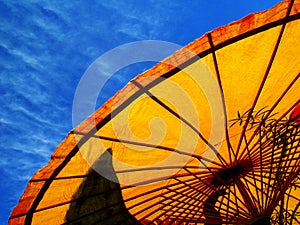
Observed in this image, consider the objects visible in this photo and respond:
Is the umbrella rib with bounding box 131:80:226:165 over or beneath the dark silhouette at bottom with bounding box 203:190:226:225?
over

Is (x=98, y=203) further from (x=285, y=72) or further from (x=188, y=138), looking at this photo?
(x=285, y=72)

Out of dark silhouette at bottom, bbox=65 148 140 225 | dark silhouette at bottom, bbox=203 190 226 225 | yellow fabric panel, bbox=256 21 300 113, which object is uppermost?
yellow fabric panel, bbox=256 21 300 113

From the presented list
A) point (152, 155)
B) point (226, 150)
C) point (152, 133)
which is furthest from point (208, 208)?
point (152, 133)

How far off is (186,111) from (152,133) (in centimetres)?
37

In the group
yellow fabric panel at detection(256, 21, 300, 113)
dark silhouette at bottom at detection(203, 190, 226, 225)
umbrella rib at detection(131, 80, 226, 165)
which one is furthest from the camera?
dark silhouette at bottom at detection(203, 190, 226, 225)

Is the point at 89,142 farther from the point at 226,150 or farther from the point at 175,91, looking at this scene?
the point at 226,150

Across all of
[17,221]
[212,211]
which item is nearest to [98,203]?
[17,221]

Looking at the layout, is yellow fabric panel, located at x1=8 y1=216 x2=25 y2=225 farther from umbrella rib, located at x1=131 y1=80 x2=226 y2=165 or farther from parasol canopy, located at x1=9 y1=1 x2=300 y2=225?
umbrella rib, located at x1=131 y1=80 x2=226 y2=165

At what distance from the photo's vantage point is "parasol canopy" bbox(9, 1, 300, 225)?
2.16 meters

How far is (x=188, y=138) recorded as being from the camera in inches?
110

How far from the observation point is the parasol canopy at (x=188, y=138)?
2160mm

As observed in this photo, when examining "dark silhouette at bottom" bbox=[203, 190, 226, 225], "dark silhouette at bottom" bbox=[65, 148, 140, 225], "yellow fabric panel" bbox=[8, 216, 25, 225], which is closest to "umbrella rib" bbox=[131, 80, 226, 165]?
"dark silhouette at bottom" bbox=[203, 190, 226, 225]

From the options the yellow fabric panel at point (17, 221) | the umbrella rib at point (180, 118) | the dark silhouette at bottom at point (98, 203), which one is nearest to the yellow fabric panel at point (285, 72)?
the umbrella rib at point (180, 118)

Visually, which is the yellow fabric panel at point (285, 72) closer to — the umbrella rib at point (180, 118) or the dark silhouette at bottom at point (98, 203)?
the umbrella rib at point (180, 118)
